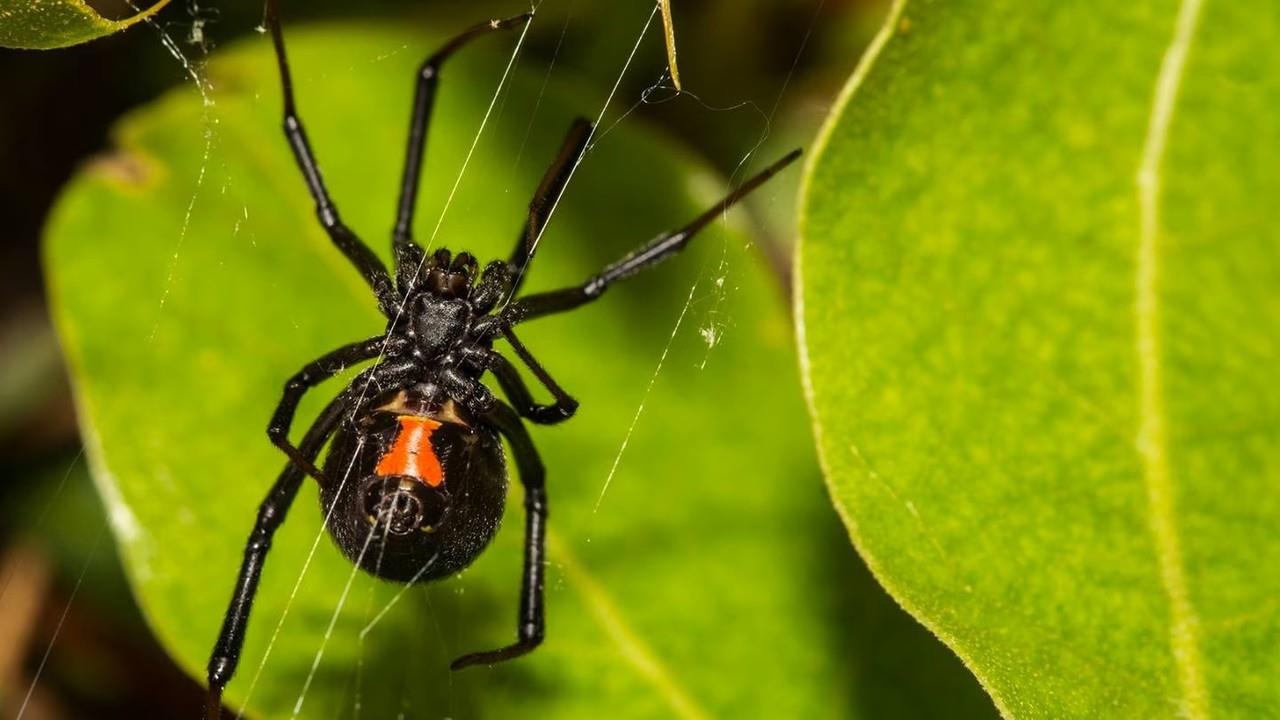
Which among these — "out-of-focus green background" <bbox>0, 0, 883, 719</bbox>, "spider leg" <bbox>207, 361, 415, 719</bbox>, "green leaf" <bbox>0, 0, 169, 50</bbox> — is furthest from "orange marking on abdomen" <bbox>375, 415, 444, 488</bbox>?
"out-of-focus green background" <bbox>0, 0, 883, 719</bbox>

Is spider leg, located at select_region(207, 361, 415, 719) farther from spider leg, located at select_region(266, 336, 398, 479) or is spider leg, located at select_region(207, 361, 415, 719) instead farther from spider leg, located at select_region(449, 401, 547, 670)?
spider leg, located at select_region(449, 401, 547, 670)

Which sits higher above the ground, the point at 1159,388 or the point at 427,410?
the point at 1159,388

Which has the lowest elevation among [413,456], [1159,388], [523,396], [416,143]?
[523,396]

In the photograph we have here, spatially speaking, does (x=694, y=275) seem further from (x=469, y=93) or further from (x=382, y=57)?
(x=382, y=57)

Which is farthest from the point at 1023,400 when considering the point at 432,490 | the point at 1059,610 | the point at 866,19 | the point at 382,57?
the point at 866,19

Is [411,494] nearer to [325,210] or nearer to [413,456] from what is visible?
[413,456]

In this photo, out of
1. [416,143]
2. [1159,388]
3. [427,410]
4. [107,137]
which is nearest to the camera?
[1159,388]

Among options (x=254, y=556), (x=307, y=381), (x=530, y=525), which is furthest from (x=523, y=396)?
(x=254, y=556)
